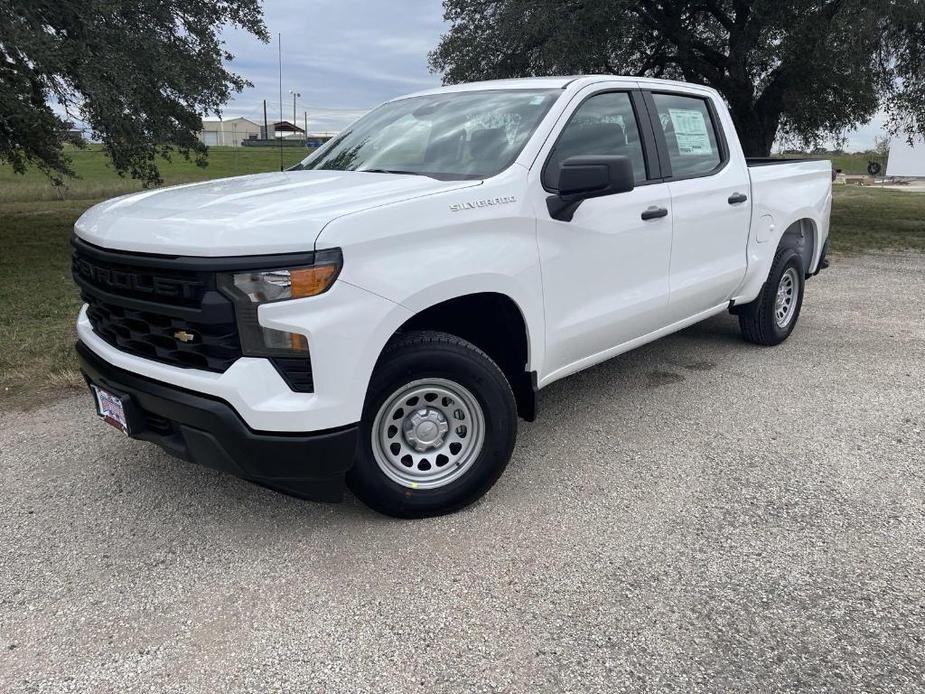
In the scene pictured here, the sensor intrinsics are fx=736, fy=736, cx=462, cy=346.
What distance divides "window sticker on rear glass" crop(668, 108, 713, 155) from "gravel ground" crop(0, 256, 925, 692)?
169 centimetres

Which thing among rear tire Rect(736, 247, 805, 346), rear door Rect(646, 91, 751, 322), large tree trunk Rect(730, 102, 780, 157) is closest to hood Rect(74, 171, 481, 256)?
rear door Rect(646, 91, 751, 322)

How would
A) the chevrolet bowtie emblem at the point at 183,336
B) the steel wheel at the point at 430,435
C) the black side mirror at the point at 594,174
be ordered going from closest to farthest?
the chevrolet bowtie emblem at the point at 183,336 < the steel wheel at the point at 430,435 < the black side mirror at the point at 594,174

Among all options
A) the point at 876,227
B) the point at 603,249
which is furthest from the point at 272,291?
the point at 876,227

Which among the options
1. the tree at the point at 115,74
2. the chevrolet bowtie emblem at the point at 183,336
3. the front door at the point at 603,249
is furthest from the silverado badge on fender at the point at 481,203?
the tree at the point at 115,74

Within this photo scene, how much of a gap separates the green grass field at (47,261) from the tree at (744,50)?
2.58 m

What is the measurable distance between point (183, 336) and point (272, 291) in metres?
0.45

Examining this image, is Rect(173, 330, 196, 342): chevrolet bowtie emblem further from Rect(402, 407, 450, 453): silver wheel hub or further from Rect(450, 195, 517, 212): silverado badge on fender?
Rect(450, 195, 517, 212): silverado badge on fender

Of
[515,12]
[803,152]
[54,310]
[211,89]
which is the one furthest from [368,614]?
[803,152]

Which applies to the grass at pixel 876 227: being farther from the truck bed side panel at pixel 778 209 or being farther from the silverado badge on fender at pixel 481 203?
the silverado badge on fender at pixel 481 203

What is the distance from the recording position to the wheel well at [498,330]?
338 cm

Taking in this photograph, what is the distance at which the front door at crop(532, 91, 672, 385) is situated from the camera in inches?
140

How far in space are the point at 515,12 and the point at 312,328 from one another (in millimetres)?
13084

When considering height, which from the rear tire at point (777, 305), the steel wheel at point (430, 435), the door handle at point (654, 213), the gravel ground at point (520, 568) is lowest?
the gravel ground at point (520, 568)

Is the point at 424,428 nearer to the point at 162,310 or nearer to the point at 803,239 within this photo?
the point at 162,310
